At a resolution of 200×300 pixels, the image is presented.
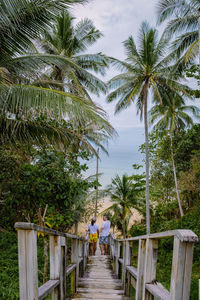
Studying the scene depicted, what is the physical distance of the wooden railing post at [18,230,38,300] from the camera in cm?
179

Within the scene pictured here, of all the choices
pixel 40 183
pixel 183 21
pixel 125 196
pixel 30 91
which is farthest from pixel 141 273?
pixel 125 196

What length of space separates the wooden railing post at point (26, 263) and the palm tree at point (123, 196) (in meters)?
21.3

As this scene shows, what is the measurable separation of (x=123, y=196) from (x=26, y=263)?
21583mm

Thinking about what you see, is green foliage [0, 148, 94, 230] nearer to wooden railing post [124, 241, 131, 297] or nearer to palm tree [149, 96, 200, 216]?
wooden railing post [124, 241, 131, 297]

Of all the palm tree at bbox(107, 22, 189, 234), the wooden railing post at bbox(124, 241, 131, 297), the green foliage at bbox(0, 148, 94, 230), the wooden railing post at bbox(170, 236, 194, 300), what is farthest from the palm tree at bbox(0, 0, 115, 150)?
the palm tree at bbox(107, 22, 189, 234)

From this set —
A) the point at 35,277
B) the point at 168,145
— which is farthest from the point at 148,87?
the point at 35,277

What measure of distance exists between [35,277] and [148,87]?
16.0m

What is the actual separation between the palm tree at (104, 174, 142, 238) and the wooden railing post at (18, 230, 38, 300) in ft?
69.7

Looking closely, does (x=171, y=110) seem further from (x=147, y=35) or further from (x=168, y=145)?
(x=147, y=35)

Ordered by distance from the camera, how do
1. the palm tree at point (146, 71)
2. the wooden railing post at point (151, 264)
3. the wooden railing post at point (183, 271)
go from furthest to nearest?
the palm tree at point (146, 71), the wooden railing post at point (151, 264), the wooden railing post at point (183, 271)

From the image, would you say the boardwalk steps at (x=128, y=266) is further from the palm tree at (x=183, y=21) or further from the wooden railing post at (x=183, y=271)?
the palm tree at (x=183, y=21)

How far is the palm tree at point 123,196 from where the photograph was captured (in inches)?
902

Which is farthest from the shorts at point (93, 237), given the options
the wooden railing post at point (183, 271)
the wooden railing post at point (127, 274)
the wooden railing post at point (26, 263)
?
the wooden railing post at point (183, 271)

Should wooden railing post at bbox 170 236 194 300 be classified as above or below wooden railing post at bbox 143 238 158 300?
above
